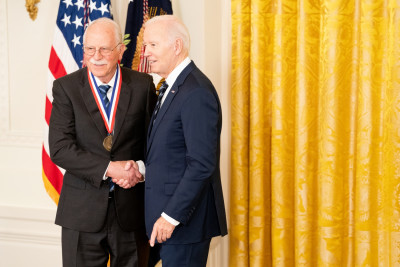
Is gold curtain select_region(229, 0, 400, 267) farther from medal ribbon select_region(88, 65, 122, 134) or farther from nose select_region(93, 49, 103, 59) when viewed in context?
nose select_region(93, 49, 103, 59)

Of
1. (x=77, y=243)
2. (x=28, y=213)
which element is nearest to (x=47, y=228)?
(x=28, y=213)

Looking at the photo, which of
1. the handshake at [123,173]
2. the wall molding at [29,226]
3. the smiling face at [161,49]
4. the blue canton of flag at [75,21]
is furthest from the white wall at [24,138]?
the smiling face at [161,49]

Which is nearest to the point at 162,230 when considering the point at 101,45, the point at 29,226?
the point at 101,45

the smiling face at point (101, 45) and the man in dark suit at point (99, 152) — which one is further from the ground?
the smiling face at point (101, 45)

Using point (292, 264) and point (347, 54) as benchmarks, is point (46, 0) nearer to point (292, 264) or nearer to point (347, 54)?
point (347, 54)

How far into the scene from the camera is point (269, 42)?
3223 millimetres

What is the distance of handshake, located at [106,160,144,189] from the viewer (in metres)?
2.52

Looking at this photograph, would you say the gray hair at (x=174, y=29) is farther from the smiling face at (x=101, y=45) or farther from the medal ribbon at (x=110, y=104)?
the medal ribbon at (x=110, y=104)

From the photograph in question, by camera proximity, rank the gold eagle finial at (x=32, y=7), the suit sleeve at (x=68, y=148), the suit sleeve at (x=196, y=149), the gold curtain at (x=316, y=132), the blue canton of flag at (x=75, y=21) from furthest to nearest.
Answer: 1. the gold eagle finial at (x=32, y=7)
2. the blue canton of flag at (x=75, y=21)
3. the gold curtain at (x=316, y=132)
4. the suit sleeve at (x=68, y=148)
5. the suit sleeve at (x=196, y=149)

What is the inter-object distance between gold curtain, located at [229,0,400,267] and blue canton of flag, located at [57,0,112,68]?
3.25ft

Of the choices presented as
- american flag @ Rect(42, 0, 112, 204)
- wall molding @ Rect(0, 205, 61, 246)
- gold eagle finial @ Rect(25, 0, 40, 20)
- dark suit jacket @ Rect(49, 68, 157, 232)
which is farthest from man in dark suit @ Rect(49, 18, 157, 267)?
gold eagle finial @ Rect(25, 0, 40, 20)

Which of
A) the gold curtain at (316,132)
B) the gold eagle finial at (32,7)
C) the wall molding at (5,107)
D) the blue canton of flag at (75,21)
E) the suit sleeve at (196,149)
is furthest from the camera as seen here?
the wall molding at (5,107)

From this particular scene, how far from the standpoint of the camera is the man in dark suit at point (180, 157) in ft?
7.45

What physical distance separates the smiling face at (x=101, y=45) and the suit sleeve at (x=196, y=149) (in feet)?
1.74
